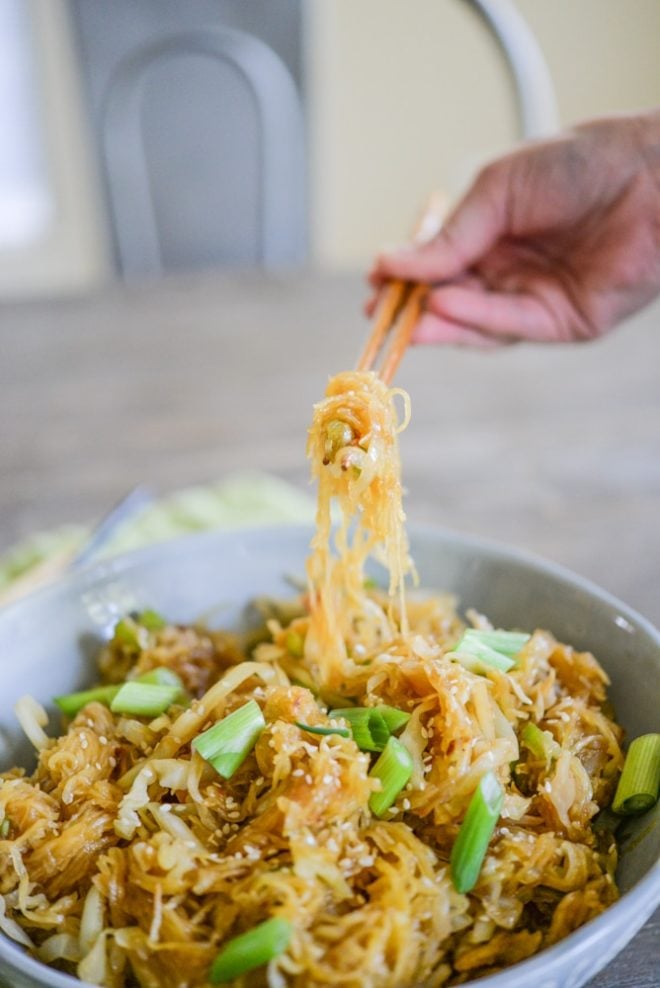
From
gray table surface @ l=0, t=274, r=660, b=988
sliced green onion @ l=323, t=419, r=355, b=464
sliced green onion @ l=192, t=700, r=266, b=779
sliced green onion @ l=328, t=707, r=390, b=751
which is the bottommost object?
gray table surface @ l=0, t=274, r=660, b=988

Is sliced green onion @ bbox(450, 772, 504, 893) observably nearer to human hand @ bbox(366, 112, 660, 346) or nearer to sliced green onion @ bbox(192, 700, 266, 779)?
sliced green onion @ bbox(192, 700, 266, 779)

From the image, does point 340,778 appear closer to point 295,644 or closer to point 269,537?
point 295,644

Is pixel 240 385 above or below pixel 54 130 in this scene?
below

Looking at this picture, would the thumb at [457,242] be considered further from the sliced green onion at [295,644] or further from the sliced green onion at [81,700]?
the sliced green onion at [81,700]

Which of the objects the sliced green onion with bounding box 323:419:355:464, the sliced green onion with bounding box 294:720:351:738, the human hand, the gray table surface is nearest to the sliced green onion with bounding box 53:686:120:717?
the sliced green onion with bounding box 294:720:351:738

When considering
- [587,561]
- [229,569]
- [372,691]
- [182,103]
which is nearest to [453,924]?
[372,691]

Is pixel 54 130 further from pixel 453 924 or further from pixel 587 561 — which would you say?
pixel 453 924
